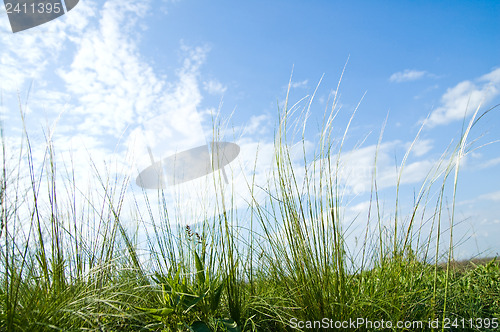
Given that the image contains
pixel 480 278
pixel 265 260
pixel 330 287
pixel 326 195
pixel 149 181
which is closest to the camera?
pixel 330 287

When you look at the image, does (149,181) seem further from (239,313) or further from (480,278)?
(480,278)

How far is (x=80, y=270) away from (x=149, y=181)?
157 cm

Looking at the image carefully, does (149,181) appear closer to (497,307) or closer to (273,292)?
(273,292)

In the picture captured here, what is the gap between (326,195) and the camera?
1874 millimetres

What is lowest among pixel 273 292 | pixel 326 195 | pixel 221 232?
pixel 273 292

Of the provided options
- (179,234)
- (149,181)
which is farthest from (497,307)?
(149,181)

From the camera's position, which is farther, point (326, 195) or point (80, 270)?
point (80, 270)

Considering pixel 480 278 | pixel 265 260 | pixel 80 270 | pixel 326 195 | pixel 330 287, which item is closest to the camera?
pixel 330 287

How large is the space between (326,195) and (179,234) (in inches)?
34.5

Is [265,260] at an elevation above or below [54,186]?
below

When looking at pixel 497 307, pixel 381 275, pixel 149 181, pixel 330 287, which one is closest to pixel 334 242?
pixel 330 287

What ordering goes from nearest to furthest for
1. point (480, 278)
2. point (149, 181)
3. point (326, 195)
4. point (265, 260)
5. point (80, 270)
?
point (326, 195) → point (80, 270) → point (265, 260) → point (480, 278) → point (149, 181)

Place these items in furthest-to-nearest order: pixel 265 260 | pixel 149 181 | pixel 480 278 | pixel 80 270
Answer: pixel 149 181 → pixel 480 278 → pixel 265 260 → pixel 80 270

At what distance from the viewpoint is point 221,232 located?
196cm
